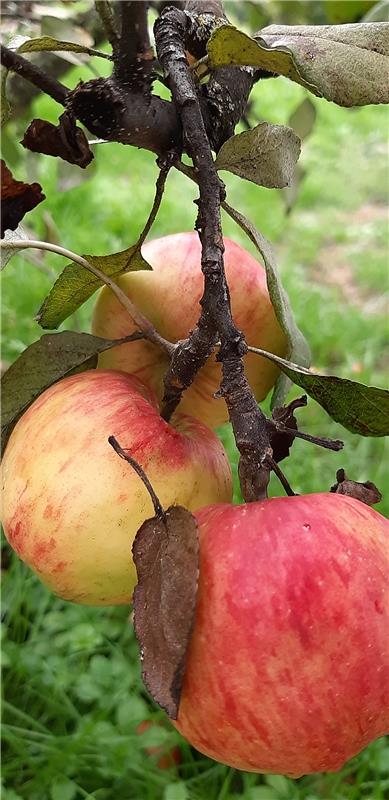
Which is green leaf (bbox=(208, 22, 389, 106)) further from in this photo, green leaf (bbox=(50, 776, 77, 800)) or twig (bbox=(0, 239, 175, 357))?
green leaf (bbox=(50, 776, 77, 800))

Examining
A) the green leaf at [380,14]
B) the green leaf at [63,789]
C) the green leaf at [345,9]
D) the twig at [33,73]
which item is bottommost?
the green leaf at [63,789]

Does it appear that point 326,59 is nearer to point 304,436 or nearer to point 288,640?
point 304,436

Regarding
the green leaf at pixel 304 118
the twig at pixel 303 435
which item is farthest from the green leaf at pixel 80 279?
the green leaf at pixel 304 118

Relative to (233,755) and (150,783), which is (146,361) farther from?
(150,783)

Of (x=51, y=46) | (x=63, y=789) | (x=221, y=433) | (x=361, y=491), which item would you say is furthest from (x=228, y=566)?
(x=221, y=433)

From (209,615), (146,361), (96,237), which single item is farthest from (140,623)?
(96,237)

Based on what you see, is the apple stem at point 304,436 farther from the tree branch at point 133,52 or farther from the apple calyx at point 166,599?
A: the tree branch at point 133,52
